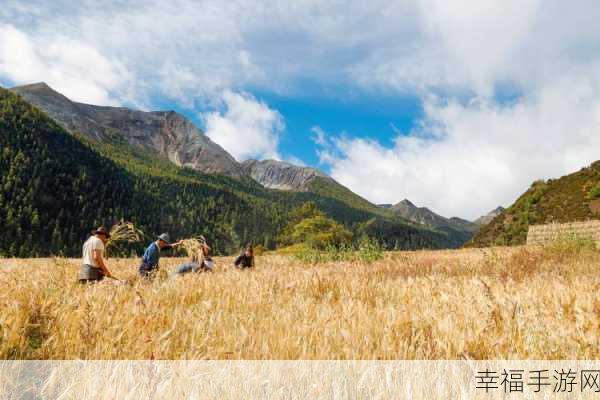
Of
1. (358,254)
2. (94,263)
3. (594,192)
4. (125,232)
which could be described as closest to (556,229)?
(358,254)

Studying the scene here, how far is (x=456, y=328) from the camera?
2.79m

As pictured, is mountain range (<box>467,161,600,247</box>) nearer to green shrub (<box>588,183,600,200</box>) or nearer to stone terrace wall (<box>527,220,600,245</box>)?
green shrub (<box>588,183,600,200</box>)

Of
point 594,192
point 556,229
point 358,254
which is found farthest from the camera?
point 594,192

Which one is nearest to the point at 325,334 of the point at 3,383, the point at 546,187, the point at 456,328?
the point at 456,328

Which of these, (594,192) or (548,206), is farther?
Answer: (548,206)

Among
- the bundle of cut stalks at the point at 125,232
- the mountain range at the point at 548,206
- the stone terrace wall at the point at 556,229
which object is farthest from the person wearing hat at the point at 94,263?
the mountain range at the point at 548,206

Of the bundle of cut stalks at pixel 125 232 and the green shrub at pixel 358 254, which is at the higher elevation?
the green shrub at pixel 358 254

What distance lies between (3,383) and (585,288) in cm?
498

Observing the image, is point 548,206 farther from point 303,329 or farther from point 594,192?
point 303,329

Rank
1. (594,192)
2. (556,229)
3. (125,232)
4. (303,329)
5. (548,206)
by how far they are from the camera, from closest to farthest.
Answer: (303,329) → (125,232) → (556,229) → (594,192) → (548,206)

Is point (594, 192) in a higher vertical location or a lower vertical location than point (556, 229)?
higher

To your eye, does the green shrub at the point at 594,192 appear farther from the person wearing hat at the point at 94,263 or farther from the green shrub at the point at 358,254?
the person wearing hat at the point at 94,263

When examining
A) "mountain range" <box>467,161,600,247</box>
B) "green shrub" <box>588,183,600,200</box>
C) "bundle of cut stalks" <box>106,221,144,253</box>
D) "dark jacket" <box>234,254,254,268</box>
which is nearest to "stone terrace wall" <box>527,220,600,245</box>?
"mountain range" <box>467,161,600,247</box>

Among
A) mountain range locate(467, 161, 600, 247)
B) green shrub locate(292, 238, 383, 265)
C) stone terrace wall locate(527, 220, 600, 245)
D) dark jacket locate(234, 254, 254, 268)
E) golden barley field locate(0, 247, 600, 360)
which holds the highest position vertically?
mountain range locate(467, 161, 600, 247)
